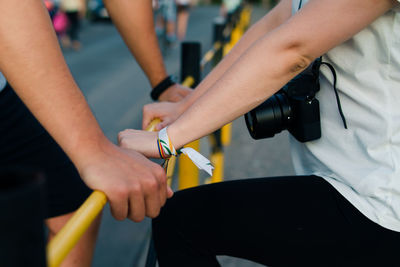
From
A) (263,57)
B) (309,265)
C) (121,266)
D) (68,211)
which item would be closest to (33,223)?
(263,57)

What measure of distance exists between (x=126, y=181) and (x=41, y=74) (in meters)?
0.30

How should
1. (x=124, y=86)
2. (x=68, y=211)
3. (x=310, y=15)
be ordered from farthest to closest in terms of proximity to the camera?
(x=124, y=86)
(x=68, y=211)
(x=310, y=15)

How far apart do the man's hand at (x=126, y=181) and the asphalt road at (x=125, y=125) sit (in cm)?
180

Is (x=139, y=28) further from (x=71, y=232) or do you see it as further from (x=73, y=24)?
(x=73, y=24)

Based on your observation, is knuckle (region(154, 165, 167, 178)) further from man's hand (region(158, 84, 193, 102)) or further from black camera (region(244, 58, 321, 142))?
man's hand (region(158, 84, 193, 102))

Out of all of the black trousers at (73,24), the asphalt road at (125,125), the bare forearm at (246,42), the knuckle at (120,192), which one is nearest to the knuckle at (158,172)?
the knuckle at (120,192)

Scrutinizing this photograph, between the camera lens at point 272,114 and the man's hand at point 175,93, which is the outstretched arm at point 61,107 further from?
the man's hand at point 175,93

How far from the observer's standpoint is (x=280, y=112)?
4.00 ft

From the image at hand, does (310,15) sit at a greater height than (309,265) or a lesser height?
greater

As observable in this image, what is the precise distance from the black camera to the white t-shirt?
6 centimetres

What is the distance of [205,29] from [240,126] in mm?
8943

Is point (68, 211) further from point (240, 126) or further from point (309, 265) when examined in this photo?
point (240, 126)

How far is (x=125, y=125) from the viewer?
16.8ft

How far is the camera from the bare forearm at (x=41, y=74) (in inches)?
36.4
